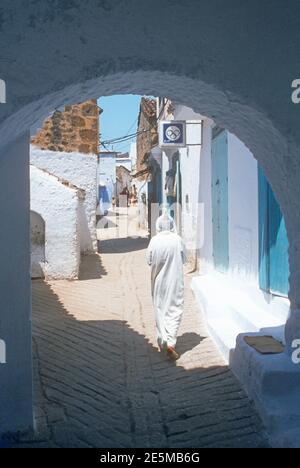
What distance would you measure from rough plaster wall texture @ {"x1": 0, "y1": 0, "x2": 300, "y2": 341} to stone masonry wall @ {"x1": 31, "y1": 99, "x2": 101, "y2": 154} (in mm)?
10423

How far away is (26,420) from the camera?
3.20 m

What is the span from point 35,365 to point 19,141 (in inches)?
91.5

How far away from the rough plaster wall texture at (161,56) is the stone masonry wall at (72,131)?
34.2ft

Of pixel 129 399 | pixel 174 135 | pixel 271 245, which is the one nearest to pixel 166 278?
pixel 271 245

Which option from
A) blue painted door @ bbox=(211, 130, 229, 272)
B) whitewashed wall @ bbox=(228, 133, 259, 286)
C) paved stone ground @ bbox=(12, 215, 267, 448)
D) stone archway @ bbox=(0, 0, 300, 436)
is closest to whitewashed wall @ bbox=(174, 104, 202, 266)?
blue painted door @ bbox=(211, 130, 229, 272)

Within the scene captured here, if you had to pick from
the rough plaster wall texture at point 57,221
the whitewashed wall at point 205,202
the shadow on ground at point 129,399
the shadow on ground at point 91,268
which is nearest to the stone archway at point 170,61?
the shadow on ground at point 129,399

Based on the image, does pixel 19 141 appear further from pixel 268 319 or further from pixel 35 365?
pixel 268 319

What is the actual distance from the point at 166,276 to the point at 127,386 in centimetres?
143

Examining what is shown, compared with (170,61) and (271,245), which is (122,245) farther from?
(170,61)

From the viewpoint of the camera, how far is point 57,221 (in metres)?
9.56

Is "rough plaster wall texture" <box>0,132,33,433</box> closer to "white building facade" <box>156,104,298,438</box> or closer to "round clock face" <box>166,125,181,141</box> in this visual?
"white building facade" <box>156,104,298,438</box>

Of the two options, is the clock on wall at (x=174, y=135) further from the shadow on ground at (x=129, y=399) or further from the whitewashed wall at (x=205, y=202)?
the shadow on ground at (x=129, y=399)
